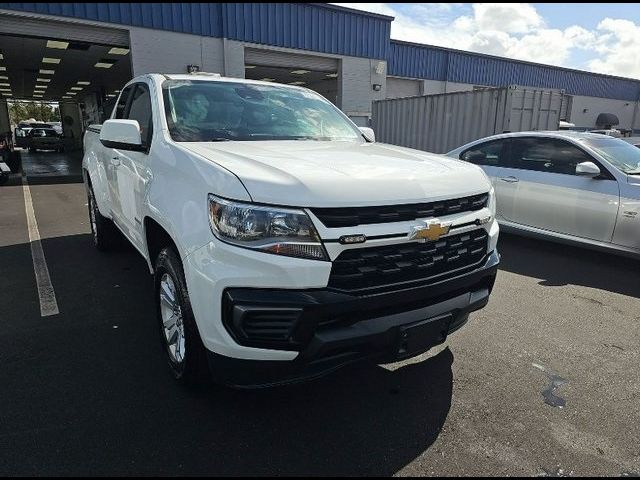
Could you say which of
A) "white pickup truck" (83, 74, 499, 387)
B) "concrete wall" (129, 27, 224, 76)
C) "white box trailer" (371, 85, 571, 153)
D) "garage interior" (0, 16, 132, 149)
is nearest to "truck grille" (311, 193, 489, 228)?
"white pickup truck" (83, 74, 499, 387)

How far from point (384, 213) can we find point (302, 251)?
1.47 feet

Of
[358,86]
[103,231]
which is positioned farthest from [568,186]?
[358,86]

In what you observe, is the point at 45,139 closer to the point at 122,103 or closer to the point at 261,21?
the point at 261,21

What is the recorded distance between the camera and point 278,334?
6.43ft

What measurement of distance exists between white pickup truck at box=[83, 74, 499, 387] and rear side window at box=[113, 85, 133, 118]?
1528mm

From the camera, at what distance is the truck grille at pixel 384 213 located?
1.99 metres

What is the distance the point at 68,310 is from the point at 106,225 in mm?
1721

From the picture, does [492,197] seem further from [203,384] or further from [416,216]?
[203,384]

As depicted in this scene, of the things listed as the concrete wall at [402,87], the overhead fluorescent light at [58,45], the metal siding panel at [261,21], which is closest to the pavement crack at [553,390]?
the metal siding panel at [261,21]

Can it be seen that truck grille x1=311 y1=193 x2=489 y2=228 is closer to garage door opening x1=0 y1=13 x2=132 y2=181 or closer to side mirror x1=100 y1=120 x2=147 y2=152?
side mirror x1=100 y1=120 x2=147 y2=152

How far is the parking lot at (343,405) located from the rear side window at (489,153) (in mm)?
2742

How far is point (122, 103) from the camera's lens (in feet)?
14.5

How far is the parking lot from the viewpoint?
2.12m

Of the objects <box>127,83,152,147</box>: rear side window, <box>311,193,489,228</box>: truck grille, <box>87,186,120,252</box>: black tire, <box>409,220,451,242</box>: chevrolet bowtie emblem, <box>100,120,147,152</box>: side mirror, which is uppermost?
<box>127,83,152,147</box>: rear side window
